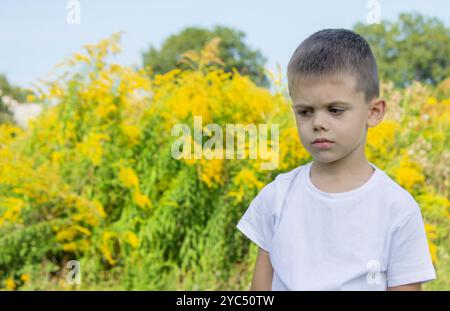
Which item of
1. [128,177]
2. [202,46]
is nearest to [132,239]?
[128,177]

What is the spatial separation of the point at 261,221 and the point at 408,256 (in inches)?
14.5

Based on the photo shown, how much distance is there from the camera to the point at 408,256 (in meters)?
1.36

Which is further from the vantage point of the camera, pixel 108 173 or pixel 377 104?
pixel 108 173

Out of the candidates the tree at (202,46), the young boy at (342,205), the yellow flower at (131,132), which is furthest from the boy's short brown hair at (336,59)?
the tree at (202,46)

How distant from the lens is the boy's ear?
4.77 feet

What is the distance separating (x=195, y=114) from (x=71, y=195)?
2.97 feet

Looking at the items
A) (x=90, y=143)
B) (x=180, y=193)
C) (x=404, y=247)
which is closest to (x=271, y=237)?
(x=404, y=247)

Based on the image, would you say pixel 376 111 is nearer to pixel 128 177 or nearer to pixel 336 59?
pixel 336 59

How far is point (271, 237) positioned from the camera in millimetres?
1499

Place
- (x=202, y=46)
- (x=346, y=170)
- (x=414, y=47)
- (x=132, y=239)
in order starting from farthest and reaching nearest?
(x=202, y=46) < (x=414, y=47) < (x=132, y=239) < (x=346, y=170)

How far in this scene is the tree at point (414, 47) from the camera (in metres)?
20.0

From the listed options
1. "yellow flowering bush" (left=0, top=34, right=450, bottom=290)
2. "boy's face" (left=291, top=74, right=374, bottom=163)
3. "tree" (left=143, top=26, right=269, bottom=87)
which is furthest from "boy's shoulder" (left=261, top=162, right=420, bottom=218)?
"tree" (left=143, top=26, right=269, bottom=87)
